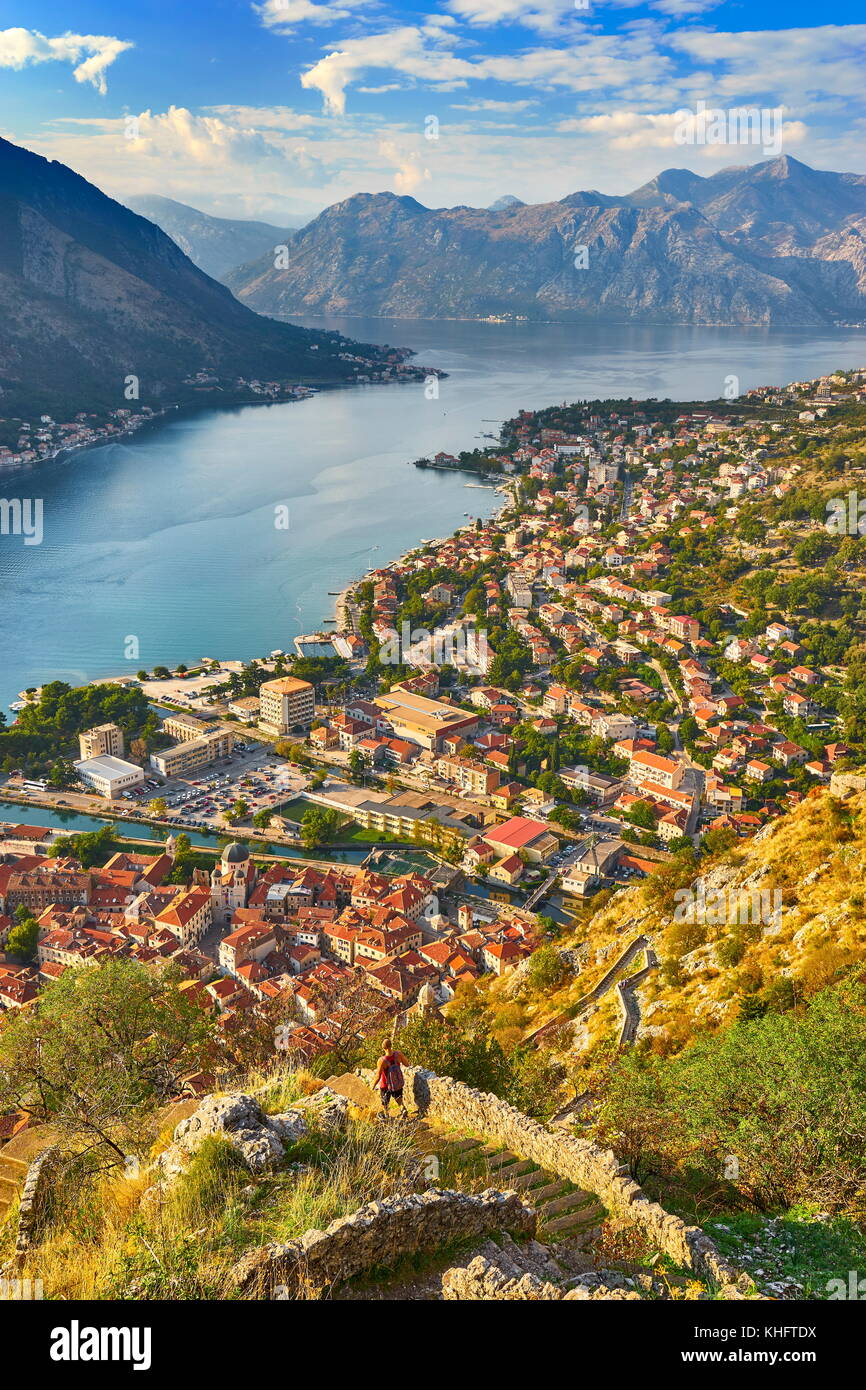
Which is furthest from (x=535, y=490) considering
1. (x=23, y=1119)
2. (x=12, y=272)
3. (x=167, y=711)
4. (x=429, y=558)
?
(x=12, y=272)

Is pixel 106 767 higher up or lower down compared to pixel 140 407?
lower down

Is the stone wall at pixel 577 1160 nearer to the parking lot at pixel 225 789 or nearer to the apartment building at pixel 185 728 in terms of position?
the parking lot at pixel 225 789

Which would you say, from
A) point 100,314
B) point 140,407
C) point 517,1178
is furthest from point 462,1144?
point 100,314

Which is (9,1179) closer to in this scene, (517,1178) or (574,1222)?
(517,1178)
